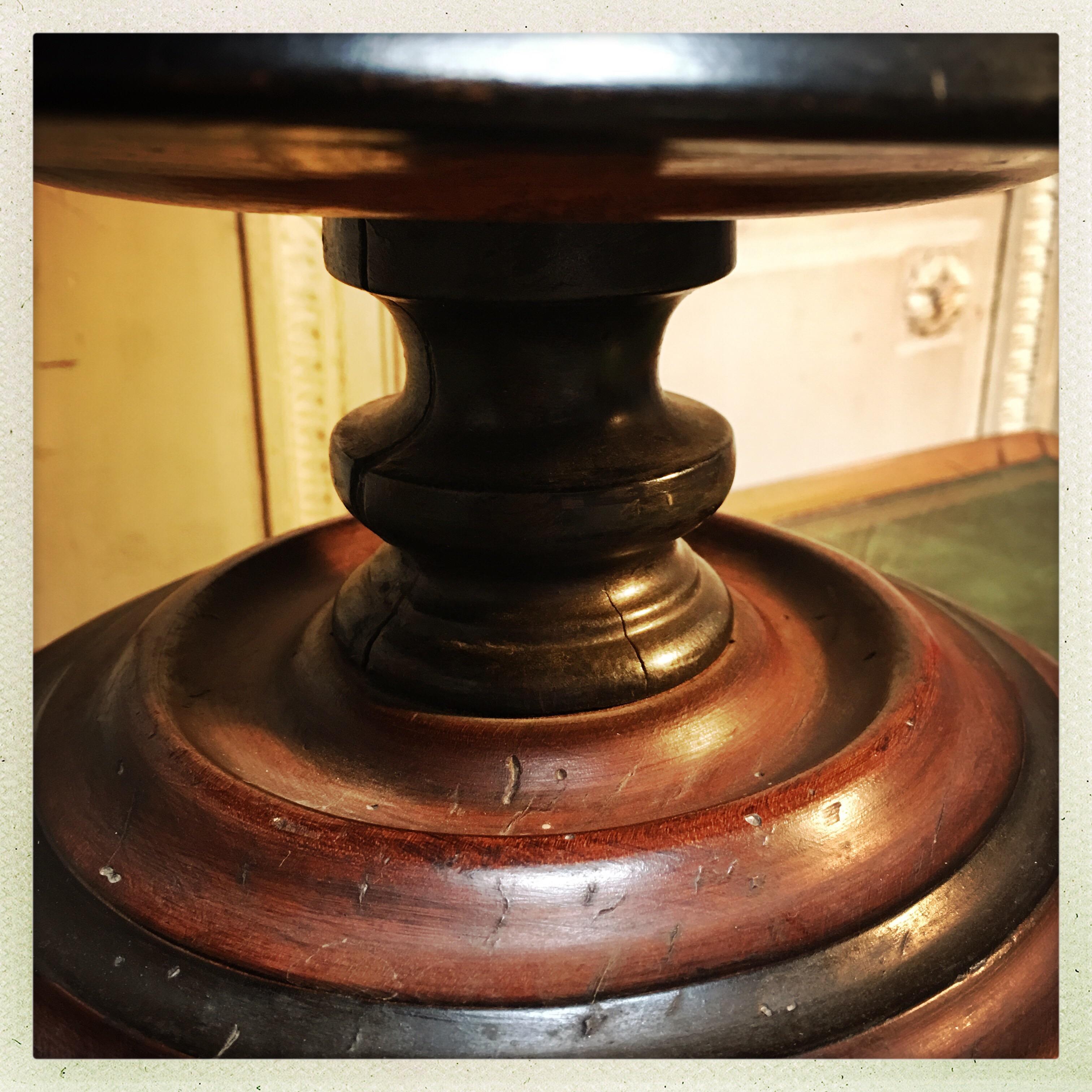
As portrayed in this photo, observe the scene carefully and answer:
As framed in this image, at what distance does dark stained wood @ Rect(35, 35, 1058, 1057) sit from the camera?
318 millimetres

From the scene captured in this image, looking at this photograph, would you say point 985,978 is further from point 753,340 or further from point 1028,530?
point 753,340

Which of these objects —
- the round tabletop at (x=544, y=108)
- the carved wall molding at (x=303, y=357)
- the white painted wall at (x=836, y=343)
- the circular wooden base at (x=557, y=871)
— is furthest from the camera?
the white painted wall at (x=836, y=343)

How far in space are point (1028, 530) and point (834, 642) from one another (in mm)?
559

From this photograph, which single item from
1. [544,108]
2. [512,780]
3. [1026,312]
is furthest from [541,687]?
[1026,312]

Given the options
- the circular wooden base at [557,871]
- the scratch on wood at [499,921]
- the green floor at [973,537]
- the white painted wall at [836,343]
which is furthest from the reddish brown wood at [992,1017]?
the white painted wall at [836,343]

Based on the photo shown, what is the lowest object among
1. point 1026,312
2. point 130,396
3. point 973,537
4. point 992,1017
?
point 992,1017

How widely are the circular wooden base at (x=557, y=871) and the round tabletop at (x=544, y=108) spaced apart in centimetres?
24

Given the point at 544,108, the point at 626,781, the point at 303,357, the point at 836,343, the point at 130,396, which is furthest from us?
the point at 836,343

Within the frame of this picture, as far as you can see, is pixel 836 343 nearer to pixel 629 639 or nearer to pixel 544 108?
pixel 629 639

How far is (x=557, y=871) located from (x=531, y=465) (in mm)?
177

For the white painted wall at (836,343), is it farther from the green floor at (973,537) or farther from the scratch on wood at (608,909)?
the scratch on wood at (608,909)

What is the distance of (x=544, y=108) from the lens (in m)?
0.30

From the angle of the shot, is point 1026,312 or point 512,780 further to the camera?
point 1026,312

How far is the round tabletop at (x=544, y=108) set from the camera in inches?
12.0
